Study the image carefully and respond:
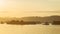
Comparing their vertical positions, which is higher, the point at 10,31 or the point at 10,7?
the point at 10,7

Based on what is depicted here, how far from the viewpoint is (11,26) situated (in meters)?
1.12

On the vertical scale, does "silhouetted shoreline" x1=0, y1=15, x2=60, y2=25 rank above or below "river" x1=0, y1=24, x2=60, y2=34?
above

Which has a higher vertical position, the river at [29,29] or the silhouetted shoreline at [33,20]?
the silhouetted shoreline at [33,20]

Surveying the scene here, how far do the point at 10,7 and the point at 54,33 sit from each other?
0.49 m

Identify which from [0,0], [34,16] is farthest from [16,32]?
[0,0]

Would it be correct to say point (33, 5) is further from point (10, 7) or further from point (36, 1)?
point (10, 7)

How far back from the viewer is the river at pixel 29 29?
109cm

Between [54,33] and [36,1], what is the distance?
347 millimetres

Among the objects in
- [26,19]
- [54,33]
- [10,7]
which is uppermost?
[10,7]

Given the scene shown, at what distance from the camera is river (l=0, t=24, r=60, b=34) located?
3.57ft

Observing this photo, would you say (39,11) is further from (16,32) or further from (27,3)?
(16,32)

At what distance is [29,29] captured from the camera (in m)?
1.11

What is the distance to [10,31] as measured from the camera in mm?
1110

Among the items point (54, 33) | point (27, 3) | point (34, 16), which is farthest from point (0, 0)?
point (54, 33)
